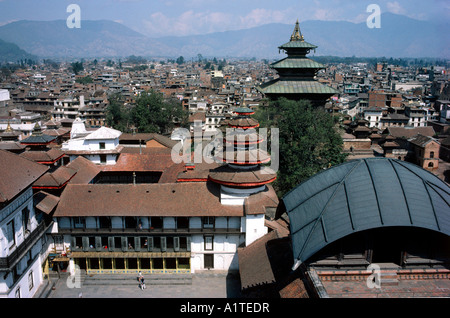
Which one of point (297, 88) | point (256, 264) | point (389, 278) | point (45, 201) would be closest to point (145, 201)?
point (45, 201)

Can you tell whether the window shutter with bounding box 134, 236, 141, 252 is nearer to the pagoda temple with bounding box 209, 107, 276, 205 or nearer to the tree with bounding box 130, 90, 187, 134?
the pagoda temple with bounding box 209, 107, 276, 205

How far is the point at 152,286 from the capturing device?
21438 mm

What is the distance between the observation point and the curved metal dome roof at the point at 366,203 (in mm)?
11273

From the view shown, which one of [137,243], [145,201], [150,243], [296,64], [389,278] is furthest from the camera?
[296,64]

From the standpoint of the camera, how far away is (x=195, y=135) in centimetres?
5341

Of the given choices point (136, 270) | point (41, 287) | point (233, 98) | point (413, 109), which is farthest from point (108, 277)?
point (233, 98)

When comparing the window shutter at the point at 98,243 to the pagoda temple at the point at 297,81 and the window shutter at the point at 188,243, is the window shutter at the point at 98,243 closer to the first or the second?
the window shutter at the point at 188,243

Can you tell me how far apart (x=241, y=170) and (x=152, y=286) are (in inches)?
323

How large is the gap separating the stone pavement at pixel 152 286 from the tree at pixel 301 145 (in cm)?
857

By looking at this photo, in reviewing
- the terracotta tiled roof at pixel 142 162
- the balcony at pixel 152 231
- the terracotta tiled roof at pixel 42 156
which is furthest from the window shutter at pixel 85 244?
the terracotta tiled roof at pixel 142 162

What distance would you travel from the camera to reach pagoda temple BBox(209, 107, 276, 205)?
21812 millimetres

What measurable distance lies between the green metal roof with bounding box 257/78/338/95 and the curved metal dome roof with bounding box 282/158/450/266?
937 inches

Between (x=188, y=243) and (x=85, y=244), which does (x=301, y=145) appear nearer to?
(x=188, y=243)

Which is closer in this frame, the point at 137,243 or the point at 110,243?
the point at 137,243
